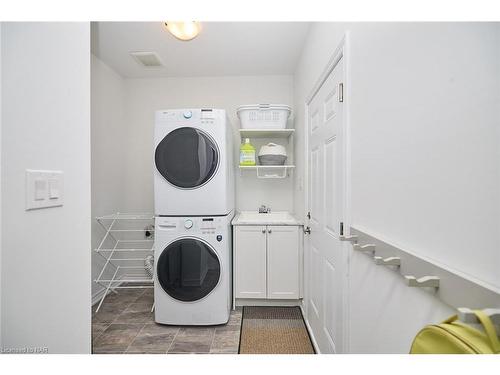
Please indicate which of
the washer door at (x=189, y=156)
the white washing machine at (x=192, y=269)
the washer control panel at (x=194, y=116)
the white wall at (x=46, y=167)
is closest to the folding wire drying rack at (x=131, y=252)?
the white washing machine at (x=192, y=269)

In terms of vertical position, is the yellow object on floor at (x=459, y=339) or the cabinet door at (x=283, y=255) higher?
the yellow object on floor at (x=459, y=339)

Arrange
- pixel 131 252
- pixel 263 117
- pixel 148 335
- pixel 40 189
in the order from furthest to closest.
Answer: pixel 131 252, pixel 263 117, pixel 148 335, pixel 40 189

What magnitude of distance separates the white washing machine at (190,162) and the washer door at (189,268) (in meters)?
0.30

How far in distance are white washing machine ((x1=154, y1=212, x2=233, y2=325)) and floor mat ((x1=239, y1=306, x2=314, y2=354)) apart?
268mm

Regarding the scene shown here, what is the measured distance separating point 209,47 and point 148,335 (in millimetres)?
2615

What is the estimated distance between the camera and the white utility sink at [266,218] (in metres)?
2.50

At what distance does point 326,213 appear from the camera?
1659 millimetres

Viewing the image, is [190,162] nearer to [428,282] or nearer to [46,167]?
[46,167]

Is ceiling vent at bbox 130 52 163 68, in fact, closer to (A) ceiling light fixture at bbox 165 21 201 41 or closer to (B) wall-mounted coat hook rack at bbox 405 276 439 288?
(A) ceiling light fixture at bbox 165 21 201 41

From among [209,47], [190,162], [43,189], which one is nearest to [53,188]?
[43,189]

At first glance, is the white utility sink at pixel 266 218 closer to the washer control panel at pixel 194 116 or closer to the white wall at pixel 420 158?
the washer control panel at pixel 194 116

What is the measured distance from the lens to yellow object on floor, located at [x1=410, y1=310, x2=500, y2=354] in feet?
1.44
